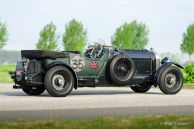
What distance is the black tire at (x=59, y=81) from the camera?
48.5 ft

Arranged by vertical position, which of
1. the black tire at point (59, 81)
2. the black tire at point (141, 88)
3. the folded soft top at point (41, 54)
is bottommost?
the black tire at point (141, 88)

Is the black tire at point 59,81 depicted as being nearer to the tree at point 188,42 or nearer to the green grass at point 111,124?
the green grass at point 111,124

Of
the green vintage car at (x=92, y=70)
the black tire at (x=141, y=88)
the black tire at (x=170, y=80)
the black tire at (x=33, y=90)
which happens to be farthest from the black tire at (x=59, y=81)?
the black tire at (x=141, y=88)

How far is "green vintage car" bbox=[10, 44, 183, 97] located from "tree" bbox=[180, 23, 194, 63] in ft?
209

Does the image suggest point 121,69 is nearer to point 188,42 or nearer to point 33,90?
point 33,90

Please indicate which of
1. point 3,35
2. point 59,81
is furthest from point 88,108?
point 3,35

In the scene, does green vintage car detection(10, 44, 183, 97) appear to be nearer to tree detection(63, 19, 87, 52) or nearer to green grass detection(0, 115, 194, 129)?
green grass detection(0, 115, 194, 129)

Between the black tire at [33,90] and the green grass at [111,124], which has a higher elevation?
the green grass at [111,124]

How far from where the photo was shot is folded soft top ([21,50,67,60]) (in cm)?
1497

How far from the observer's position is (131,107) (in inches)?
467

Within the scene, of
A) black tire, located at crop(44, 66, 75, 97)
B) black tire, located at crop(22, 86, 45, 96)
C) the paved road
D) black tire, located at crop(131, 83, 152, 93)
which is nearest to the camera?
the paved road

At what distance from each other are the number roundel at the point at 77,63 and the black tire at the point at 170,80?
2643mm

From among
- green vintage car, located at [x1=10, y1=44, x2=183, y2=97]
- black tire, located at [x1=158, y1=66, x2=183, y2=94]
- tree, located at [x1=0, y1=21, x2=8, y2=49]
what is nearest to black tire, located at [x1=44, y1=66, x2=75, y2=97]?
green vintage car, located at [x1=10, y1=44, x2=183, y2=97]

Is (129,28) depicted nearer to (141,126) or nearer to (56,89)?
(56,89)
